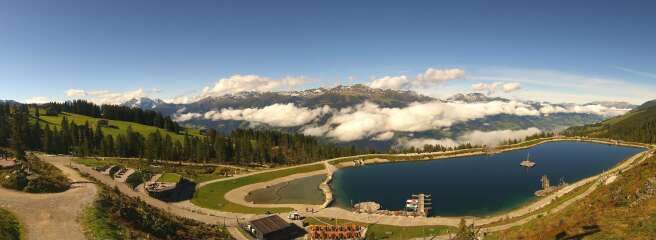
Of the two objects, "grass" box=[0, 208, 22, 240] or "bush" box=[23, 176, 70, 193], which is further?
"bush" box=[23, 176, 70, 193]

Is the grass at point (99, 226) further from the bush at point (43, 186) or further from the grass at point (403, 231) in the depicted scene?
the grass at point (403, 231)

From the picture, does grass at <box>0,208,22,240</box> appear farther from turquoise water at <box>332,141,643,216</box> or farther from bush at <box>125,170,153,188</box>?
turquoise water at <box>332,141,643,216</box>

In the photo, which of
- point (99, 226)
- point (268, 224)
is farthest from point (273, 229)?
point (99, 226)

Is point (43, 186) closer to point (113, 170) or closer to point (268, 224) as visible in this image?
point (268, 224)

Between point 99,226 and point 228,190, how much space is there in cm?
7853

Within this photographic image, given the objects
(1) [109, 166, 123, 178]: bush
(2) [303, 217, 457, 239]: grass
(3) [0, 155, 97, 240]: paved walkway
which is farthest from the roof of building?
(1) [109, 166, 123, 178]: bush

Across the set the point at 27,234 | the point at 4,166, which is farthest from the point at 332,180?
the point at 27,234

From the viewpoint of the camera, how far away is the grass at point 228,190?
316 feet

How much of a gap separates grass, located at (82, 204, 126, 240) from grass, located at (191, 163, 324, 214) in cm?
5086

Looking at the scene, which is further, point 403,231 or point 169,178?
point 169,178

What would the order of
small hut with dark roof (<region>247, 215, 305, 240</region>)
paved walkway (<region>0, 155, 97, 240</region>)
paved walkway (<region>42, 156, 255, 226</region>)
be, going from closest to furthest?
paved walkway (<region>0, 155, 97, 240</region>) < small hut with dark roof (<region>247, 215, 305, 240</region>) < paved walkway (<region>42, 156, 255, 226</region>)

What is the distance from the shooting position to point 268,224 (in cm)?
7438

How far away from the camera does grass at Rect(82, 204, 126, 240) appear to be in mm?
38219

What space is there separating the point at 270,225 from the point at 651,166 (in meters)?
66.9
